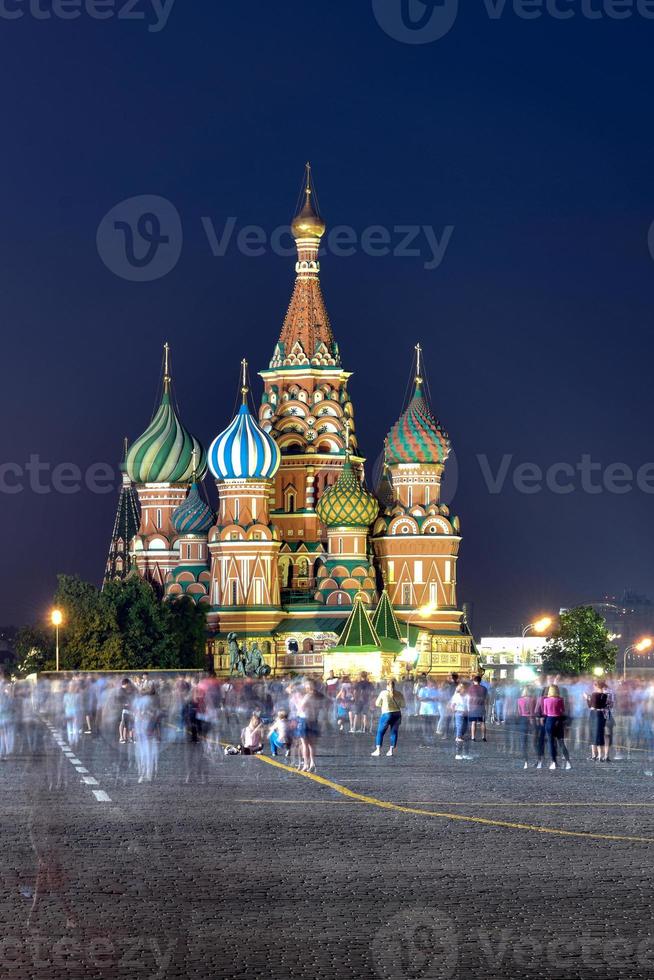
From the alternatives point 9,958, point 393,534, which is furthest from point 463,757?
point 393,534

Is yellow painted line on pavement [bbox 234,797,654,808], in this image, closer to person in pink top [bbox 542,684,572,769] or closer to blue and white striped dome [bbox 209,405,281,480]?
person in pink top [bbox 542,684,572,769]

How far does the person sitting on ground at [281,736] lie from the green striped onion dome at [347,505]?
79.8m

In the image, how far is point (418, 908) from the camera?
517 inches

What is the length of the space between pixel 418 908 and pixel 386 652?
90.3 meters

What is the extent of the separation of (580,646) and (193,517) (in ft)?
77.3

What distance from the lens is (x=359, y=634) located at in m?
102

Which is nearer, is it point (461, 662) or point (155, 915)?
point (155, 915)

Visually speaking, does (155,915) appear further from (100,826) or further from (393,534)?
(393,534)

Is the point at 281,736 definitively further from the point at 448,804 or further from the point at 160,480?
the point at 160,480

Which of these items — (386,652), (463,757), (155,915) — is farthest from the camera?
(386,652)

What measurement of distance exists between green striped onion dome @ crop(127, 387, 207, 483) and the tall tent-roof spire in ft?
28.4
